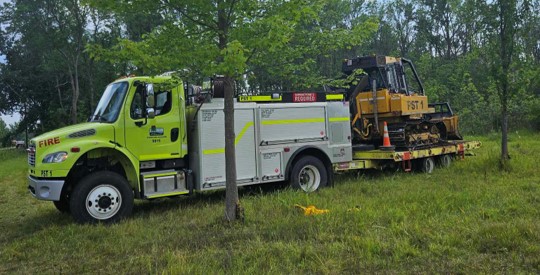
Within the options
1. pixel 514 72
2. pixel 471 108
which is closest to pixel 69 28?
pixel 471 108

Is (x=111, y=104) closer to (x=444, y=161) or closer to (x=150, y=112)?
(x=150, y=112)

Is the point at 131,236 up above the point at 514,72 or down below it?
below

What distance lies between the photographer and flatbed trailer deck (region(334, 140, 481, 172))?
11773 millimetres

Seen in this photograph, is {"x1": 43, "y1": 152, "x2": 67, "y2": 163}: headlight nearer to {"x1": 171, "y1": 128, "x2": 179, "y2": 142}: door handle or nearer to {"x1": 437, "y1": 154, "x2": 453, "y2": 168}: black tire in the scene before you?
{"x1": 171, "y1": 128, "x2": 179, "y2": 142}: door handle

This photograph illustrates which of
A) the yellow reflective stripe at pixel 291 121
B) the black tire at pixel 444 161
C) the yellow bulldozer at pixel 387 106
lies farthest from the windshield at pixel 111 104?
the black tire at pixel 444 161

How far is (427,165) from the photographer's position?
13523 millimetres

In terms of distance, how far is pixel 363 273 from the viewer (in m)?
4.80

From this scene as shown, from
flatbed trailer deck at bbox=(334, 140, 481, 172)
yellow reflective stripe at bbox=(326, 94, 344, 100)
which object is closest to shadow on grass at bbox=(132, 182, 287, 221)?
flatbed trailer deck at bbox=(334, 140, 481, 172)

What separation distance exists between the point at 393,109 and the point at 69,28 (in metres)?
30.7

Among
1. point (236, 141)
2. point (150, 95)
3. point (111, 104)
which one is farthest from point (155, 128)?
point (236, 141)

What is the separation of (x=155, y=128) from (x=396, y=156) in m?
6.35

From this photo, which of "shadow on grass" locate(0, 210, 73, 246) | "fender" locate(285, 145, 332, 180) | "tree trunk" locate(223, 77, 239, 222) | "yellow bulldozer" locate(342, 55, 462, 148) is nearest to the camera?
"tree trunk" locate(223, 77, 239, 222)

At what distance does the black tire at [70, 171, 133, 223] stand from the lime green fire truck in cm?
2

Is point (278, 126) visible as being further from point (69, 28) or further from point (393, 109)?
point (69, 28)
